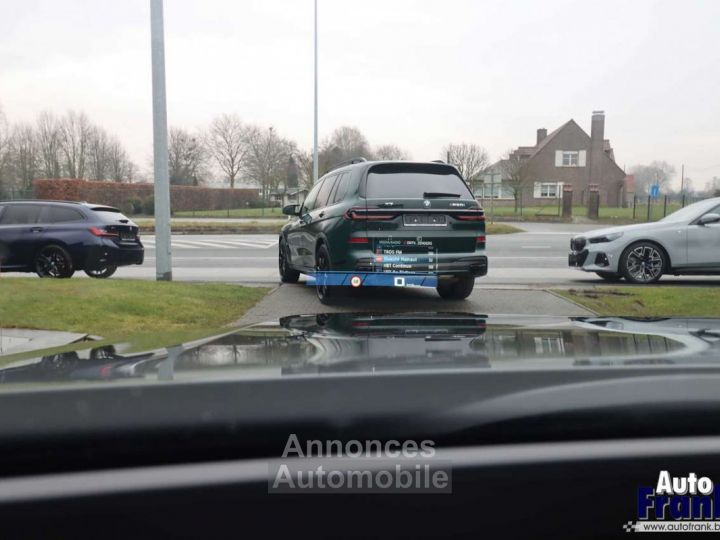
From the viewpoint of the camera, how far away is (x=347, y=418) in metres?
1.25

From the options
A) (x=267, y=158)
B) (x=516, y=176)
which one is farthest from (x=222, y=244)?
(x=267, y=158)

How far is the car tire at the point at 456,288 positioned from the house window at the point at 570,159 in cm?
5633

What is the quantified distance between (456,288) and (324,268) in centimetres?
218

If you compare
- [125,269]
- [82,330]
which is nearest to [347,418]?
[82,330]

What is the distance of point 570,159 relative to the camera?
61719mm

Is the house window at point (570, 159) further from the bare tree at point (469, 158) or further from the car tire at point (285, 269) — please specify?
the car tire at point (285, 269)

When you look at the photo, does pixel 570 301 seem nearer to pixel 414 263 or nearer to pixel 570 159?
pixel 414 263

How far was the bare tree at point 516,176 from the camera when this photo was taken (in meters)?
44.5

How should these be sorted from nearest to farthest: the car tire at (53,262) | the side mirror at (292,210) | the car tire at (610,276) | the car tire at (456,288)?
the car tire at (456,288)
the side mirror at (292,210)
the car tire at (610,276)
the car tire at (53,262)

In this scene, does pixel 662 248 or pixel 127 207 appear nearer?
pixel 662 248

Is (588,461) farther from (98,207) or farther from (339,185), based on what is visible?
(98,207)

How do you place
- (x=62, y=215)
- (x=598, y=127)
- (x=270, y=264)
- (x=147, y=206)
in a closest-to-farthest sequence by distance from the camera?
(x=62, y=215)
(x=270, y=264)
(x=147, y=206)
(x=598, y=127)

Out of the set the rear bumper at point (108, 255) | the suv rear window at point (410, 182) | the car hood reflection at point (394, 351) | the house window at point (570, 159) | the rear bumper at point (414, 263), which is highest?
the house window at point (570, 159)

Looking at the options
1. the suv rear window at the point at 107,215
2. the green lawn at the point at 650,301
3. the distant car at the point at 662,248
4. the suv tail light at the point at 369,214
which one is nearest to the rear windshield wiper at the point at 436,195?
the suv tail light at the point at 369,214
